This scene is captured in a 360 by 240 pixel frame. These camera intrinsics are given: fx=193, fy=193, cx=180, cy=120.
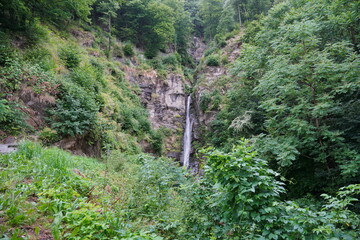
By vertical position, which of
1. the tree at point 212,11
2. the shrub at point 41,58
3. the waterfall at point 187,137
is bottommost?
the waterfall at point 187,137

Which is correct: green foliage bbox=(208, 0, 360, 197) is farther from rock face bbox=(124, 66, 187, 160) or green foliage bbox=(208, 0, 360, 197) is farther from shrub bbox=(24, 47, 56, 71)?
rock face bbox=(124, 66, 187, 160)

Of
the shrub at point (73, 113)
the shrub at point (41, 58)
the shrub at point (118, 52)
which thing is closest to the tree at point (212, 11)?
the shrub at point (118, 52)

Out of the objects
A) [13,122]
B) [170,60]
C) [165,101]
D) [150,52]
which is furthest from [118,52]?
[13,122]

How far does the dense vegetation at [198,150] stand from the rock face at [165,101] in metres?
2.81

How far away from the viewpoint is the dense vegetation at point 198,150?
2473 millimetres

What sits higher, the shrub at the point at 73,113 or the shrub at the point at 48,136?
the shrub at the point at 73,113

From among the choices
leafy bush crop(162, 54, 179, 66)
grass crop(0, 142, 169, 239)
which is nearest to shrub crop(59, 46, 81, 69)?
grass crop(0, 142, 169, 239)

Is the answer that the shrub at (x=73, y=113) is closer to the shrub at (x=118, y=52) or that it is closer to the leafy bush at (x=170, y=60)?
the shrub at (x=118, y=52)

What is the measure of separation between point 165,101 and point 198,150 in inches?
609

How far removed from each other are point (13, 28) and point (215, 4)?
1038 inches

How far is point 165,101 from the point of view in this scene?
20.7 meters

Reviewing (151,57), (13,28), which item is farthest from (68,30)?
(151,57)

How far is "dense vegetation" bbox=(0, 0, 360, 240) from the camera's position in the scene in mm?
2473

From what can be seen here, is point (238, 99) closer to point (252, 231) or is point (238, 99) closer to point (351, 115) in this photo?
point (351, 115)
